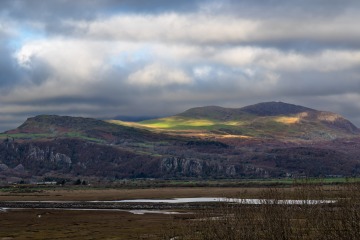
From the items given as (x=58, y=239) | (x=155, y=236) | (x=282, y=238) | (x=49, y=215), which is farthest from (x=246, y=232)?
(x=49, y=215)

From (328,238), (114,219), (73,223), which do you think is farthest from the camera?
(114,219)

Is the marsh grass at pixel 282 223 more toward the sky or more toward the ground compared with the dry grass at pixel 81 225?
more toward the sky

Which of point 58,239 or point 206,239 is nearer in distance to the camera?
point 206,239

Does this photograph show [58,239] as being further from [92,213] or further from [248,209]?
[92,213]

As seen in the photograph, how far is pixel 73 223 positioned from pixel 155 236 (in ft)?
121

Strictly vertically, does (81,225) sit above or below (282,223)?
below

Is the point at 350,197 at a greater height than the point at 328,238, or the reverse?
the point at 350,197

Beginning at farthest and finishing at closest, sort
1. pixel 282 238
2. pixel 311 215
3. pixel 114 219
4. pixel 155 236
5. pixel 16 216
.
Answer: pixel 16 216 → pixel 114 219 → pixel 155 236 → pixel 311 215 → pixel 282 238

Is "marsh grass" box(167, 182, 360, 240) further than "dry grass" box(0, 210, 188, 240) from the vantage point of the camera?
No

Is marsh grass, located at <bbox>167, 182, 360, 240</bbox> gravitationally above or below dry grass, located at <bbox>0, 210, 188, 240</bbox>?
above

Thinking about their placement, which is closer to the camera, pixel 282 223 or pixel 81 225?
pixel 282 223

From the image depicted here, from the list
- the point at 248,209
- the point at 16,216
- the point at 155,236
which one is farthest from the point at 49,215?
the point at 248,209

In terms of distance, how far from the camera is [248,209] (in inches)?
3538

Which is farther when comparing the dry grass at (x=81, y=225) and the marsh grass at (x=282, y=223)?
the dry grass at (x=81, y=225)
